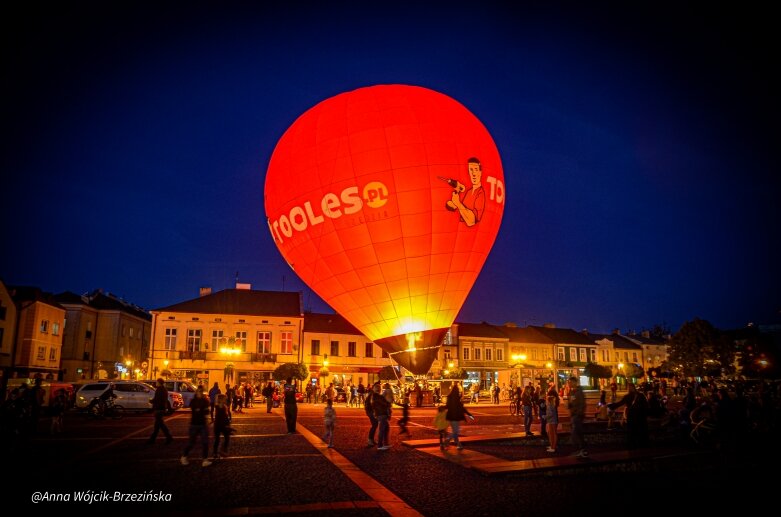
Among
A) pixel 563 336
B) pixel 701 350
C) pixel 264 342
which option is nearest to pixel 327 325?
pixel 264 342

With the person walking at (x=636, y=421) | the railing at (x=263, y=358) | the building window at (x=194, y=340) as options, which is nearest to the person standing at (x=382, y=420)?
the person walking at (x=636, y=421)

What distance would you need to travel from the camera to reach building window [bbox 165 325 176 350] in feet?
160

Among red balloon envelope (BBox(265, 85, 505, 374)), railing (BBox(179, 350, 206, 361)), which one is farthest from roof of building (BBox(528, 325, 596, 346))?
red balloon envelope (BBox(265, 85, 505, 374))

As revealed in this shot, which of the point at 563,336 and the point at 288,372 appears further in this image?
the point at 563,336

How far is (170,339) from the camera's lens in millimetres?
49062

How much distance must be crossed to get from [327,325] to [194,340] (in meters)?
12.9

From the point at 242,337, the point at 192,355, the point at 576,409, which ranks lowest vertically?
A: the point at 576,409

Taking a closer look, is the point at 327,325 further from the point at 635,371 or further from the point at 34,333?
the point at 635,371

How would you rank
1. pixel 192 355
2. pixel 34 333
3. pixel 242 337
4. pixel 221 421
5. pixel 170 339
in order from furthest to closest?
pixel 242 337 < pixel 170 339 < pixel 192 355 < pixel 34 333 < pixel 221 421

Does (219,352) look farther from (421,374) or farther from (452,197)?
(452,197)

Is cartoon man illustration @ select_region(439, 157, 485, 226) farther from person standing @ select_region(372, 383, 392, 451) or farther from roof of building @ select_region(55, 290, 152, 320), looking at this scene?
roof of building @ select_region(55, 290, 152, 320)

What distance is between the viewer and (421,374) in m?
21.2

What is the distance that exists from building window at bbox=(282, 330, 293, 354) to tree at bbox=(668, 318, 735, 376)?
43.6m

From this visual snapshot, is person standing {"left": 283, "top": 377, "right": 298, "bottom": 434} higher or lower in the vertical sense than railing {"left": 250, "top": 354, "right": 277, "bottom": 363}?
lower
